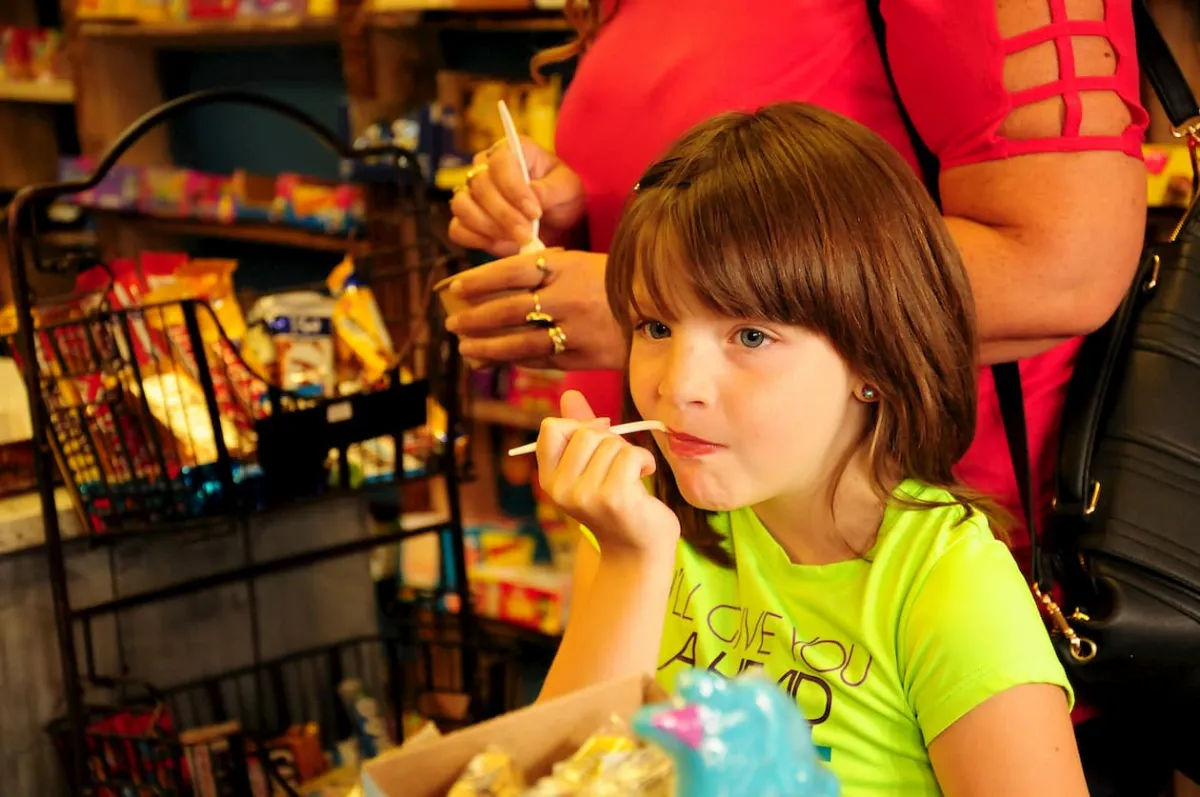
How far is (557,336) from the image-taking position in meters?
1.12

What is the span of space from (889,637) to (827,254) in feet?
0.98

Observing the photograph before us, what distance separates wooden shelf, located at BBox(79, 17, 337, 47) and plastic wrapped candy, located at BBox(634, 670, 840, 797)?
271cm

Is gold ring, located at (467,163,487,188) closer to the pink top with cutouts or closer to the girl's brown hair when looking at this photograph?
the pink top with cutouts

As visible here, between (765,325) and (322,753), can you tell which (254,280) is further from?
(765,325)

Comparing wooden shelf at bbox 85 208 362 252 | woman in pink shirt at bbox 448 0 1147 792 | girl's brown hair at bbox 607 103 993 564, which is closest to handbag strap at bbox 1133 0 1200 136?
woman in pink shirt at bbox 448 0 1147 792

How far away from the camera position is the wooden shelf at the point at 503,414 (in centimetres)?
281

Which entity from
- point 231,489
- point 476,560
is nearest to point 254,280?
point 476,560

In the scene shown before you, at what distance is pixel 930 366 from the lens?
0.96 metres

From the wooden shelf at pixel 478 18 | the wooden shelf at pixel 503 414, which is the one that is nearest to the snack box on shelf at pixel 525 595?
the wooden shelf at pixel 503 414

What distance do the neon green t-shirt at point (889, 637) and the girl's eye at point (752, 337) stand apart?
7.7 inches

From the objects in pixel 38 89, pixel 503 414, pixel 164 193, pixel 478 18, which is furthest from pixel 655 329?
pixel 38 89

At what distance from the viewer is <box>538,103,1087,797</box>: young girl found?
2.83 feet

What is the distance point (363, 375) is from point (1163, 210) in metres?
1.16

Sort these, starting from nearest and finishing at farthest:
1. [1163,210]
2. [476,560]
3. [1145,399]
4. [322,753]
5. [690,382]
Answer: [690,382] → [1145,399] → [1163,210] → [322,753] → [476,560]
